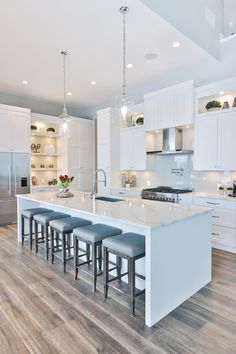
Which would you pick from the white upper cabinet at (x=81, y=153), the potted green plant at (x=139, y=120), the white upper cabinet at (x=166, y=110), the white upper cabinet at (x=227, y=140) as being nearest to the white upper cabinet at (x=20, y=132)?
the white upper cabinet at (x=81, y=153)

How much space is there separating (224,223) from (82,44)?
11.9ft

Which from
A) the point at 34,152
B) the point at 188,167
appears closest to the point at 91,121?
the point at 34,152

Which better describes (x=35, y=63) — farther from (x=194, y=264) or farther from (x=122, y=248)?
(x=194, y=264)

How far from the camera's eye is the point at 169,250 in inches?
86.9

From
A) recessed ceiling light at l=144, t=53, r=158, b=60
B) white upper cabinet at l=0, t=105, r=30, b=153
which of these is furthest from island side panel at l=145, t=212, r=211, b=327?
white upper cabinet at l=0, t=105, r=30, b=153

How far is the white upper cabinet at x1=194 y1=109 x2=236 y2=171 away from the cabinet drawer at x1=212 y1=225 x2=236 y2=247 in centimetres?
101

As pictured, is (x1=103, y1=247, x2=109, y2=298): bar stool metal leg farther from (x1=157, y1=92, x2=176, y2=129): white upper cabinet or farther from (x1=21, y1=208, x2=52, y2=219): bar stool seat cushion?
(x1=157, y1=92, x2=176, y2=129): white upper cabinet

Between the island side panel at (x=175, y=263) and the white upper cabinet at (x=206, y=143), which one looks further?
the white upper cabinet at (x=206, y=143)

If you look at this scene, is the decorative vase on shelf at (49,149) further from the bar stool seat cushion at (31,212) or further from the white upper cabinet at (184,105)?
the white upper cabinet at (184,105)

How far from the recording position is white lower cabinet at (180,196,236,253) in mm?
3756

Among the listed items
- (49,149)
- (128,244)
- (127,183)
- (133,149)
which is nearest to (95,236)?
(128,244)

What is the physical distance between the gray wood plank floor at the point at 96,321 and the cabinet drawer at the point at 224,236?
2.90ft

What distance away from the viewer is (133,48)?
12.3 feet

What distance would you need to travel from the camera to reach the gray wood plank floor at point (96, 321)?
1.83 meters
